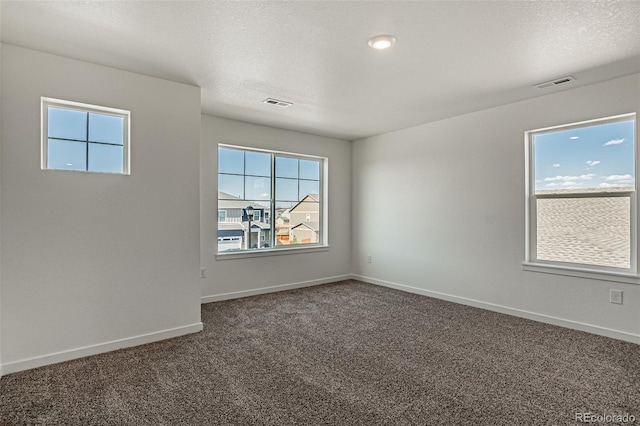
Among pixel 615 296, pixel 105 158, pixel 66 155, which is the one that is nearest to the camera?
pixel 66 155

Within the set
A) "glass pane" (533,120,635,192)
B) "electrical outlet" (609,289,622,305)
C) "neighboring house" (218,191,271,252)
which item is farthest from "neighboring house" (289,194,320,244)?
"electrical outlet" (609,289,622,305)

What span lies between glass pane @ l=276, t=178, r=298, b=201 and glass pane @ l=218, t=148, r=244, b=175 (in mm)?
664

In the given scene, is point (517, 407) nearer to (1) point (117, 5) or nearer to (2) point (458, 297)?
(2) point (458, 297)

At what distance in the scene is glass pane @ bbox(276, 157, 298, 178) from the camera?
17.6 feet

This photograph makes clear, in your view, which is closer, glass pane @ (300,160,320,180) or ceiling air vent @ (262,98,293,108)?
ceiling air vent @ (262,98,293,108)

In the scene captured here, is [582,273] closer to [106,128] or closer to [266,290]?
[266,290]

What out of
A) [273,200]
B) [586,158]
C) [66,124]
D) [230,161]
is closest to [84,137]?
[66,124]

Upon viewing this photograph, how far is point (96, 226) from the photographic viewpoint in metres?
2.92

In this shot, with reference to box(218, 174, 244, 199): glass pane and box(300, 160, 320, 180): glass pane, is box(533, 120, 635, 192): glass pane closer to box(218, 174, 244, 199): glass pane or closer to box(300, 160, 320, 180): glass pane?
box(300, 160, 320, 180): glass pane

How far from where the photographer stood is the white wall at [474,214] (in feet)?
11.2

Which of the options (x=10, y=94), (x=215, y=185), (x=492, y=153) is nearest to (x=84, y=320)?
(x=10, y=94)

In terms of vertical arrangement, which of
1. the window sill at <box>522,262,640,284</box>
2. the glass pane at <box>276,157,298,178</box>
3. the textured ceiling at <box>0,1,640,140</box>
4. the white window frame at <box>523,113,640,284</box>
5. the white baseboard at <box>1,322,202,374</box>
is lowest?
the white baseboard at <box>1,322,202,374</box>

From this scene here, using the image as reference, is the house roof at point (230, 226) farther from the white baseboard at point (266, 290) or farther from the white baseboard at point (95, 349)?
the white baseboard at point (95, 349)

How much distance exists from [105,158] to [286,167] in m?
2.78
